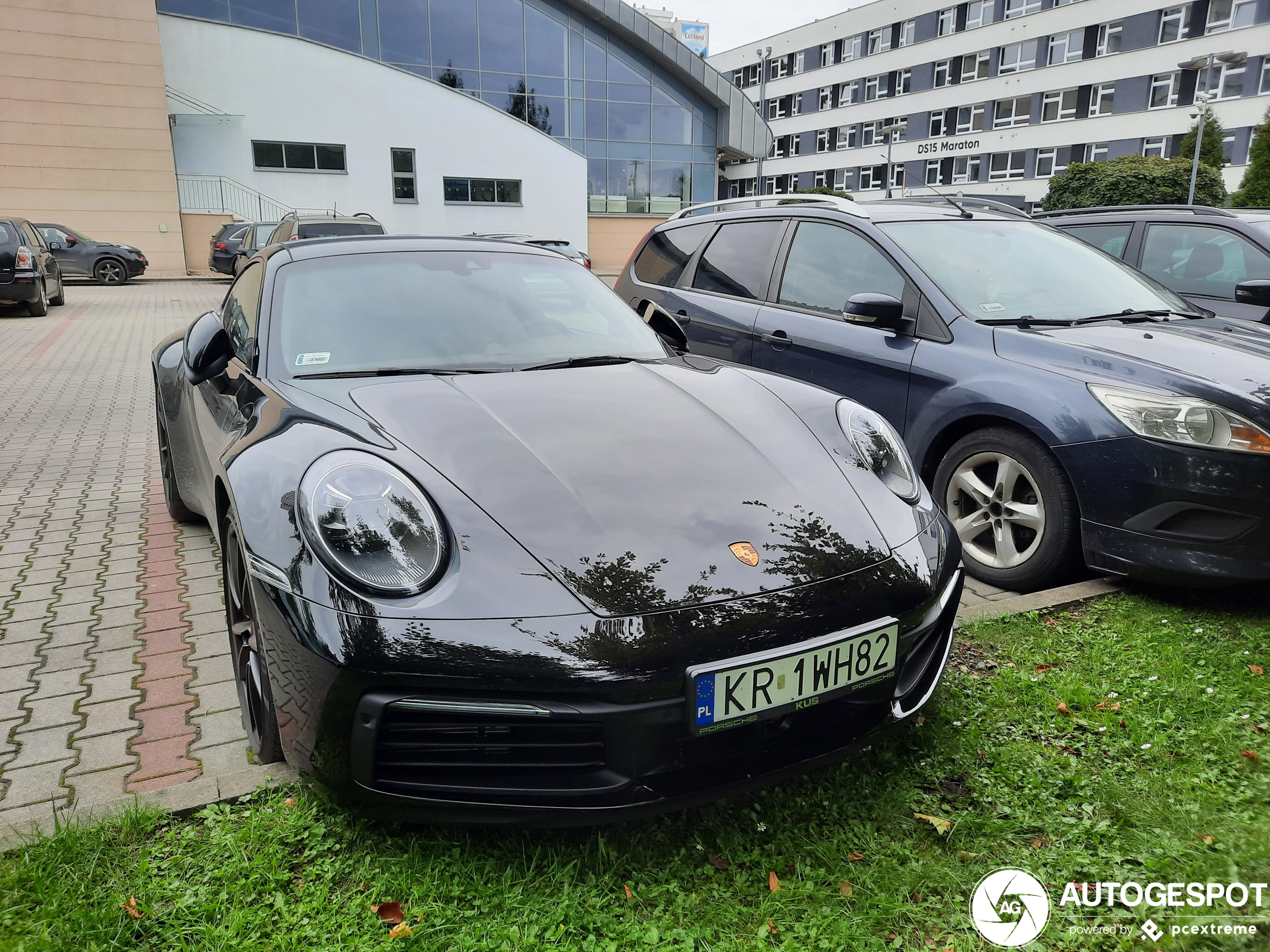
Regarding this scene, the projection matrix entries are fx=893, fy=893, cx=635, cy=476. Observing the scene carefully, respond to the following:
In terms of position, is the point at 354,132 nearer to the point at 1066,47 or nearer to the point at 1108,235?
the point at 1108,235

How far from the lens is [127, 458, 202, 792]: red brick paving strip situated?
2.51 meters

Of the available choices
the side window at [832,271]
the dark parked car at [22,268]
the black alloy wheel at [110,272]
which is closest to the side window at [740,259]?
the side window at [832,271]

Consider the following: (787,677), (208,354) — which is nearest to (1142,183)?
(208,354)

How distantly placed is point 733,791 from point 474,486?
3.03ft

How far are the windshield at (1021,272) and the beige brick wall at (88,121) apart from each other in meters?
27.6

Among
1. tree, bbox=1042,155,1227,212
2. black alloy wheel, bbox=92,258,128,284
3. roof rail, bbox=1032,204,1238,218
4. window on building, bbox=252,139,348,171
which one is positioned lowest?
black alloy wheel, bbox=92,258,128,284

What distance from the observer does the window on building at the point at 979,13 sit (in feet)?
152

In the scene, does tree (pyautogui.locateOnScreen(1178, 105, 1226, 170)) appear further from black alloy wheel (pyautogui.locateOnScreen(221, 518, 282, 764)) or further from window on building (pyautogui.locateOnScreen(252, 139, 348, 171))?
black alloy wheel (pyautogui.locateOnScreen(221, 518, 282, 764))

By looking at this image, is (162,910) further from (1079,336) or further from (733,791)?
Result: (1079,336)

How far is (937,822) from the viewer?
2213 millimetres

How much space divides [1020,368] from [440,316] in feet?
7.80

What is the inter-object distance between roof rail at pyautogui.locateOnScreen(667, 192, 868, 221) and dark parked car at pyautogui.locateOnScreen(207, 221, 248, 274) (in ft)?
58.8

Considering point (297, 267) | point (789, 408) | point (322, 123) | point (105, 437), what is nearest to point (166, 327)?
point (105, 437)

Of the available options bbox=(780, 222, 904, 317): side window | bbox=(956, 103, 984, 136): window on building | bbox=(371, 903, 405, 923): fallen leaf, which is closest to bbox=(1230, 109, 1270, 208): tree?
bbox=(956, 103, 984, 136): window on building
